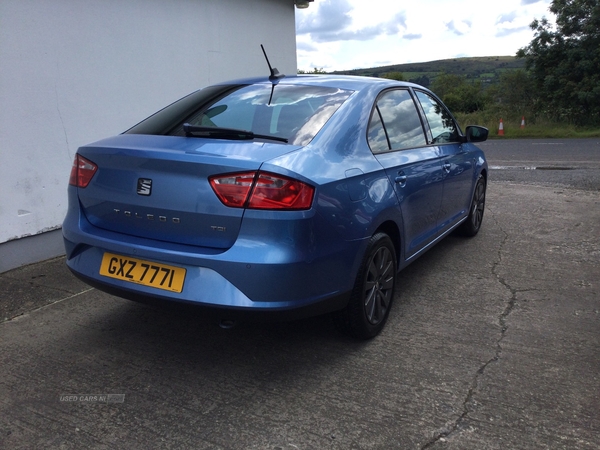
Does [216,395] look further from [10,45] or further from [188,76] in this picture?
[188,76]

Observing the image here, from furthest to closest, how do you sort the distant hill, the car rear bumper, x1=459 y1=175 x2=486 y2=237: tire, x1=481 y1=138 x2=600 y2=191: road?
the distant hill < x1=481 y1=138 x2=600 y2=191: road < x1=459 y1=175 x2=486 y2=237: tire < the car rear bumper

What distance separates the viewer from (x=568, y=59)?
30.2 meters

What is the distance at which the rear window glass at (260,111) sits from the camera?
10.3ft

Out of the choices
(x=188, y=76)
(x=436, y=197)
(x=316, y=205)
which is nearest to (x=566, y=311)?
(x=436, y=197)

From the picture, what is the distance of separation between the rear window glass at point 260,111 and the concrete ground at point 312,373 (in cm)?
116

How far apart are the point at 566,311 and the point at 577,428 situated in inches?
61.7

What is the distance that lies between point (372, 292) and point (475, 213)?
3.00 metres

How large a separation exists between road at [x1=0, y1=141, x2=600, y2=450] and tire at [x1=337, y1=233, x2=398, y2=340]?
0.13 m

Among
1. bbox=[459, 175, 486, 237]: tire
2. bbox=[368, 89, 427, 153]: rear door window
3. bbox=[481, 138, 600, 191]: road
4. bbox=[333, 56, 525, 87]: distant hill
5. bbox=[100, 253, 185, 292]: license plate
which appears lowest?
bbox=[481, 138, 600, 191]: road

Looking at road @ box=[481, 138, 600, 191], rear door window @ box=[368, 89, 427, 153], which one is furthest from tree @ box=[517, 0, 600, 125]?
rear door window @ box=[368, 89, 427, 153]

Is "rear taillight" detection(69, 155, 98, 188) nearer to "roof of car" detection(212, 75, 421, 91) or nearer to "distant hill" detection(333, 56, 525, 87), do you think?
"roof of car" detection(212, 75, 421, 91)

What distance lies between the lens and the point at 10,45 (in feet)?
15.2

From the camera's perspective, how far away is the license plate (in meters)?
2.76

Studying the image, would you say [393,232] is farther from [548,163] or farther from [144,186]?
[548,163]
